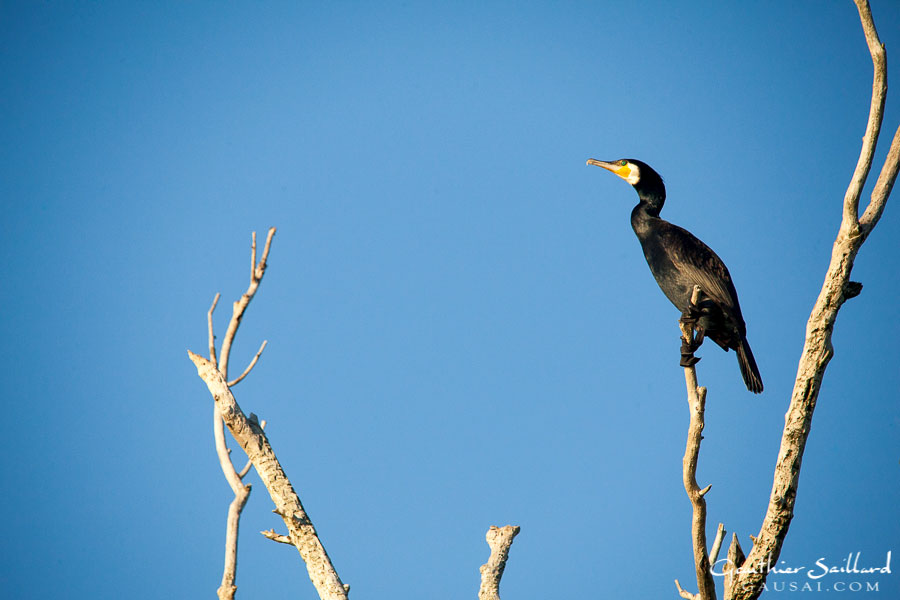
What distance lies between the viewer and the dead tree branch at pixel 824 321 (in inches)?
169

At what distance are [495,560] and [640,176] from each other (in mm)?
4211

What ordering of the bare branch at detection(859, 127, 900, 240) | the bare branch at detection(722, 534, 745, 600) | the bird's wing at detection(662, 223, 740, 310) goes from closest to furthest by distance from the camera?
the bare branch at detection(859, 127, 900, 240) → the bare branch at detection(722, 534, 745, 600) → the bird's wing at detection(662, 223, 740, 310)

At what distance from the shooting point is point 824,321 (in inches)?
173

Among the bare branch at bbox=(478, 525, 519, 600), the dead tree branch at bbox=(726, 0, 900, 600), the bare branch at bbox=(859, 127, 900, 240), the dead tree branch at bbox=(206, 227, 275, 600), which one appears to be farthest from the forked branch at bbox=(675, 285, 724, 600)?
the dead tree branch at bbox=(206, 227, 275, 600)

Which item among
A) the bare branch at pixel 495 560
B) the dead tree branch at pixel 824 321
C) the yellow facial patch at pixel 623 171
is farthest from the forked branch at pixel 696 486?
the yellow facial patch at pixel 623 171

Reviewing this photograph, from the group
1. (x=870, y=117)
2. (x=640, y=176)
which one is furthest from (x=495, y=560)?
(x=640, y=176)

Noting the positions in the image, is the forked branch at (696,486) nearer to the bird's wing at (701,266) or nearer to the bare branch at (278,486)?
the bird's wing at (701,266)

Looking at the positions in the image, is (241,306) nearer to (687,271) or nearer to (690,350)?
(690,350)

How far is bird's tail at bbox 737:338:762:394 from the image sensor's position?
600 centimetres

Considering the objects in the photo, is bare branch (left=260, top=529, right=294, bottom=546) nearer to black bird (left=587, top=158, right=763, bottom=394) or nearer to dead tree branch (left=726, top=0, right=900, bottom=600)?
dead tree branch (left=726, top=0, right=900, bottom=600)

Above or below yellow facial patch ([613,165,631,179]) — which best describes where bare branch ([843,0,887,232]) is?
below

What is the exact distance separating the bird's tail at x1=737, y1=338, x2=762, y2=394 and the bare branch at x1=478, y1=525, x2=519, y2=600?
238cm

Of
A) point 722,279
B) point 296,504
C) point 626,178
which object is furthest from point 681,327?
point 296,504

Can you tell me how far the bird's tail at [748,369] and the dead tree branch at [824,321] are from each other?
4.90ft
